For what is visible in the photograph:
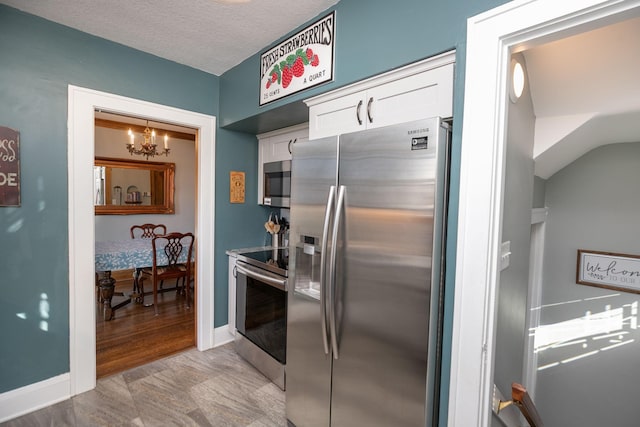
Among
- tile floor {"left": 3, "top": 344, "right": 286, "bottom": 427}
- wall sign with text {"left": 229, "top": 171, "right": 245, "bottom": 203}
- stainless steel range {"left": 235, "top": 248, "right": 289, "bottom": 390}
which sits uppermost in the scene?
wall sign with text {"left": 229, "top": 171, "right": 245, "bottom": 203}

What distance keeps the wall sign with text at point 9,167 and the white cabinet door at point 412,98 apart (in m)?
2.20

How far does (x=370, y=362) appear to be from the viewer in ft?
4.42

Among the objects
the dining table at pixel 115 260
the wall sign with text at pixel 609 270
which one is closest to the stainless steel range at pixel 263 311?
the dining table at pixel 115 260

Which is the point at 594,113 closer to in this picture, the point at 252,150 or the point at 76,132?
the point at 252,150

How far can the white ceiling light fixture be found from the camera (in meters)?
1.21

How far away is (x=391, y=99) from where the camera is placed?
1.48m

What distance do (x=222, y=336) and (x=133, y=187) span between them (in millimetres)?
3399

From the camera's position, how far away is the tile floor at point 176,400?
1886 mm

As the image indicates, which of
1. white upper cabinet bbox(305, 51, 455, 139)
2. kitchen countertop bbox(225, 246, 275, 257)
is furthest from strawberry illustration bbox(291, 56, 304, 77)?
kitchen countertop bbox(225, 246, 275, 257)

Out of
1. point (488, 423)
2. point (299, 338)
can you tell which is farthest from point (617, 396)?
point (299, 338)

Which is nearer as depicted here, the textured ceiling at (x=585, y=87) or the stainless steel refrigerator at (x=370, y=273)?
the stainless steel refrigerator at (x=370, y=273)

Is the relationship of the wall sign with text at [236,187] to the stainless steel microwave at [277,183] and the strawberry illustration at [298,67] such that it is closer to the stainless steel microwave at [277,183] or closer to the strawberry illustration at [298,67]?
the stainless steel microwave at [277,183]

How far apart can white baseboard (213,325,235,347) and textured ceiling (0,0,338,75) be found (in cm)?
248

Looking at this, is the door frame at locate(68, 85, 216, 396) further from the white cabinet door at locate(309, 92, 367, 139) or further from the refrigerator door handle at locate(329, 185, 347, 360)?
the refrigerator door handle at locate(329, 185, 347, 360)
